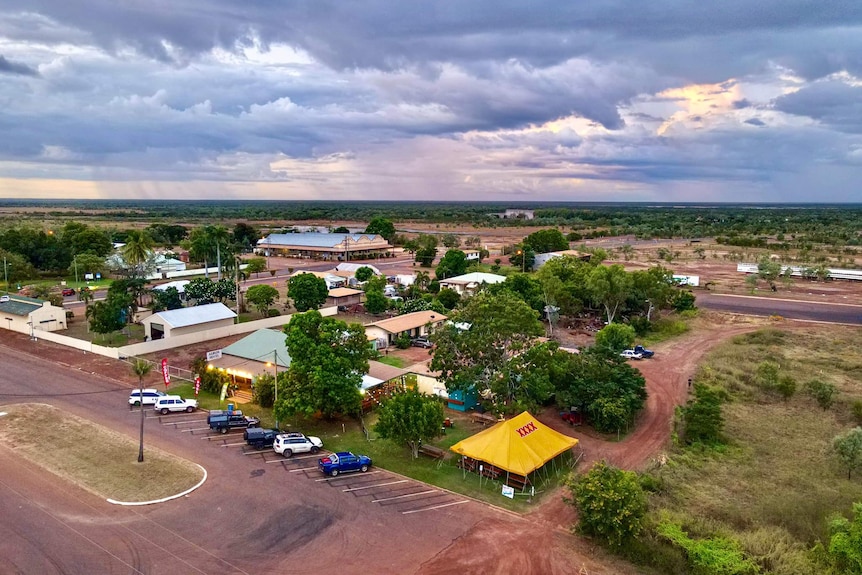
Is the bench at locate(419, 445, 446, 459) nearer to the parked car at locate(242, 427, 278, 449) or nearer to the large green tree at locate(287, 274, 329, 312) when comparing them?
the parked car at locate(242, 427, 278, 449)

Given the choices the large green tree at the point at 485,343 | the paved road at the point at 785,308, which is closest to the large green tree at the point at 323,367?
the large green tree at the point at 485,343

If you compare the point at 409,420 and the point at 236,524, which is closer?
the point at 236,524

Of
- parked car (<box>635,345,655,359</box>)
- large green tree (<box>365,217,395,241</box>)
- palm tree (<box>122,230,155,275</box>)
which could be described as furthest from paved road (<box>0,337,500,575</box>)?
large green tree (<box>365,217,395,241</box>)

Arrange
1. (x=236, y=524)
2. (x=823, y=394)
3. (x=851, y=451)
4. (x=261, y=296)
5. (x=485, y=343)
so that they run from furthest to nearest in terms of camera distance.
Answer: (x=261, y=296) → (x=823, y=394) → (x=485, y=343) → (x=851, y=451) → (x=236, y=524)

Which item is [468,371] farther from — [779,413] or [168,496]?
[779,413]

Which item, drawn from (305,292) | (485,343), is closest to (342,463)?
(485,343)

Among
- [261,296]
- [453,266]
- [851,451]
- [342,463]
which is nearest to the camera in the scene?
[342,463]

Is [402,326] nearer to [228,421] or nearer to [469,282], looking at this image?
[228,421]

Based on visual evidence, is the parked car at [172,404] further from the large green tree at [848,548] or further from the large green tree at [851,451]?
the large green tree at [851,451]
